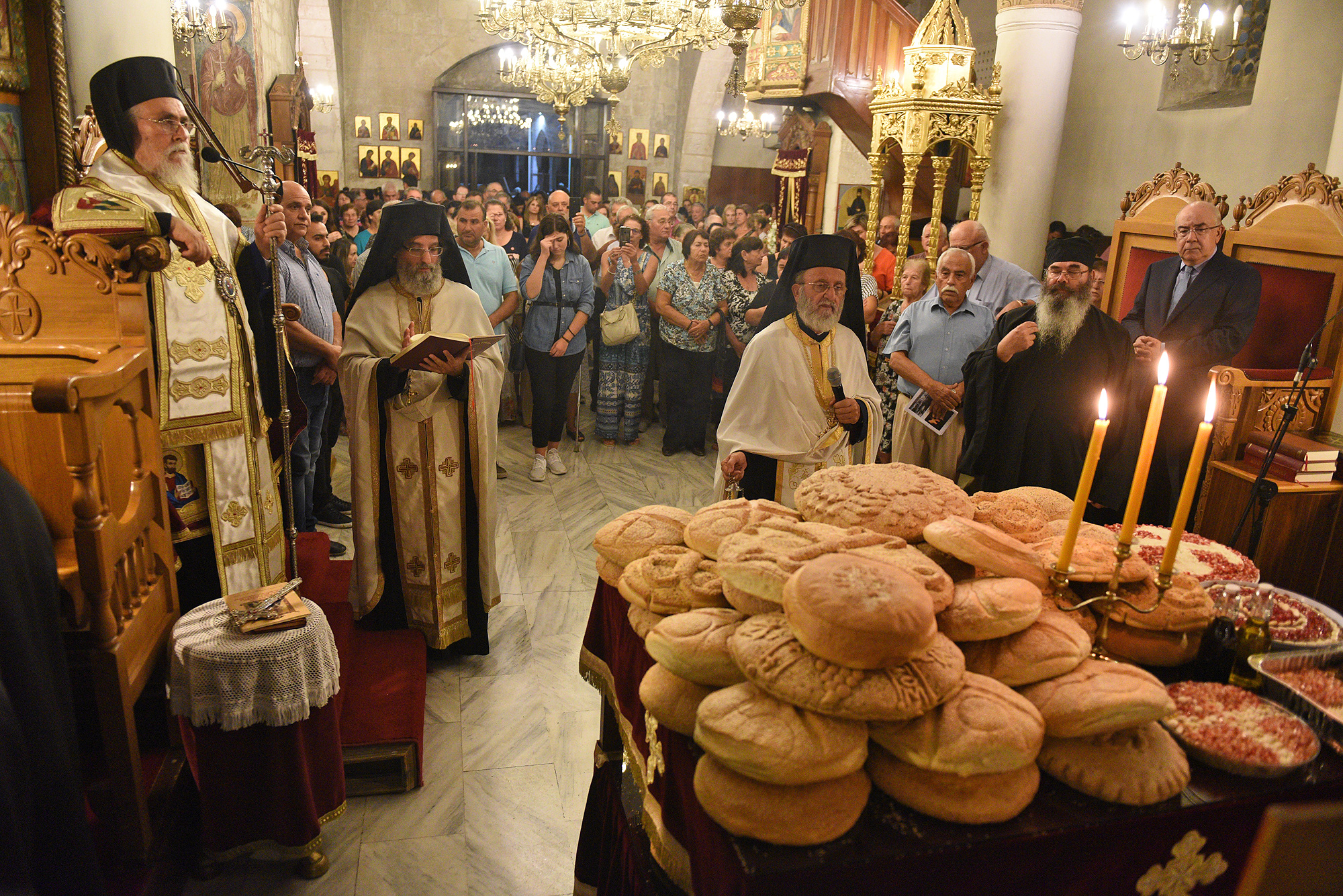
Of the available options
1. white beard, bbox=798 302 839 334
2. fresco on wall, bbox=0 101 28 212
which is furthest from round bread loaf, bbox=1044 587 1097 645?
fresco on wall, bbox=0 101 28 212

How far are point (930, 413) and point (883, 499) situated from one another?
10.7 ft

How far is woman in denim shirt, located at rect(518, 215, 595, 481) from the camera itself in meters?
6.85

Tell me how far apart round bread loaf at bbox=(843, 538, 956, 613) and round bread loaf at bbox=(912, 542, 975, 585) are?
0.18 feet

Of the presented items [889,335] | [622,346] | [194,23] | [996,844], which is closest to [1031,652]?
[996,844]

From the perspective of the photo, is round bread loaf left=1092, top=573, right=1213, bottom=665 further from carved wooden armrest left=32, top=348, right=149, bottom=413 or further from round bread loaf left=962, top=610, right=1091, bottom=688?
carved wooden armrest left=32, top=348, right=149, bottom=413

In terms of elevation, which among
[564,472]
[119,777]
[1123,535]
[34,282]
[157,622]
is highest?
[34,282]

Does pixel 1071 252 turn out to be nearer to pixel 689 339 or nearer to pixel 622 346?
pixel 689 339

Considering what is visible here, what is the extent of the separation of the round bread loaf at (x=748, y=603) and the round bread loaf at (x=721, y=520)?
0.16 meters

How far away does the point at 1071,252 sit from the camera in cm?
438

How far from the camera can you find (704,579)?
5.64ft

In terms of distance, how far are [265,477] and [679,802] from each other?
269cm

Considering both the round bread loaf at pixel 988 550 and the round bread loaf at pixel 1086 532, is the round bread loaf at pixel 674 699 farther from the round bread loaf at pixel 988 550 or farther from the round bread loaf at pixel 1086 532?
the round bread loaf at pixel 1086 532

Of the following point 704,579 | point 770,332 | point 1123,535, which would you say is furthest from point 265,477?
point 1123,535

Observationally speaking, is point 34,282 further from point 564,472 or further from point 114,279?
point 564,472
